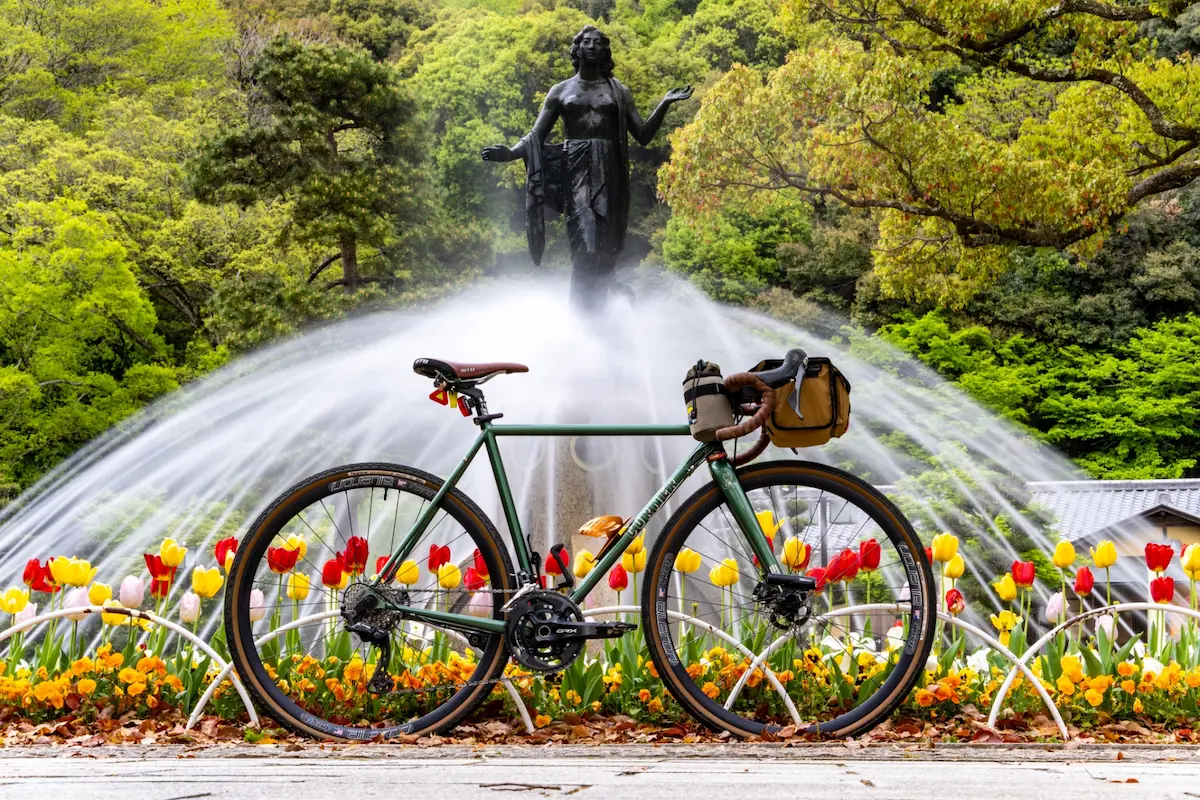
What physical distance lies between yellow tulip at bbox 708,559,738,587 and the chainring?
2.68ft

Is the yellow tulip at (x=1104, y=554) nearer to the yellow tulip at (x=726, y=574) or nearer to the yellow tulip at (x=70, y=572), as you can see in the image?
the yellow tulip at (x=726, y=574)

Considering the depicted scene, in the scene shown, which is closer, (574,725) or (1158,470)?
(574,725)

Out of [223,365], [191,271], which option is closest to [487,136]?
[191,271]

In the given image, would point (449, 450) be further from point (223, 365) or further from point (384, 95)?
point (384, 95)

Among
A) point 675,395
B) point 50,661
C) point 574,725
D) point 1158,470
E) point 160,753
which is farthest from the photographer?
point 1158,470

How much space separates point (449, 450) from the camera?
827 centimetres

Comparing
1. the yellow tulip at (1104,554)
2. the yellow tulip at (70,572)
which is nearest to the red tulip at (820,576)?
the yellow tulip at (1104,554)

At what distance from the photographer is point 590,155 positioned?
6.94 meters

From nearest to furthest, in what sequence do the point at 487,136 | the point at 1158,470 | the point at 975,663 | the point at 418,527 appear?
the point at 418,527 → the point at 975,663 → the point at 1158,470 → the point at 487,136

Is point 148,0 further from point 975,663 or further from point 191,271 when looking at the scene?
point 975,663

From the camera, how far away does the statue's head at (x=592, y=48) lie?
22.0 ft

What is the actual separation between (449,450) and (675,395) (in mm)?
2689

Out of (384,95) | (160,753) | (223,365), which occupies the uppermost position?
(384,95)

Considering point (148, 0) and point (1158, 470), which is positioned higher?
point (148, 0)
